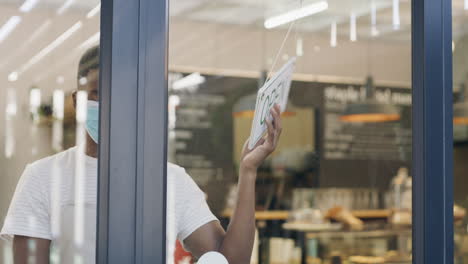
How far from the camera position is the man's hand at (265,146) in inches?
79.9

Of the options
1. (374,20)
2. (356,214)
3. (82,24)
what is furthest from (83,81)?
(356,214)

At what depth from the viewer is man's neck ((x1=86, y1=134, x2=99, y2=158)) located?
1.58 meters

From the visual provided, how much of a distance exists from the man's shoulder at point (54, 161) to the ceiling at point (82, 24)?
8.4 inches

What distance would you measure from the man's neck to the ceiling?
0.23 meters

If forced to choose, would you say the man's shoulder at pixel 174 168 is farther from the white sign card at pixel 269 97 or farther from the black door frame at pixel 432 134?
the black door frame at pixel 432 134

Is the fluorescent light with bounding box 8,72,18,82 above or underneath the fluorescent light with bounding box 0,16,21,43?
underneath

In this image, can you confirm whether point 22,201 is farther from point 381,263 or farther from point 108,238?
point 381,263

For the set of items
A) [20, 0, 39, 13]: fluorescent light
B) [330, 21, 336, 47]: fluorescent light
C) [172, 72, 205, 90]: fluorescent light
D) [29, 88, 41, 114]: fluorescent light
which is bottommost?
[29, 88, 41, 114]: fluorescent light

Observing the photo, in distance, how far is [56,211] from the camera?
177 centimetres

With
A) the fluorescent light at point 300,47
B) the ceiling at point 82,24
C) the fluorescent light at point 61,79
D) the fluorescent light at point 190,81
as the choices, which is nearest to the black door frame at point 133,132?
the ceiling at point 82,24

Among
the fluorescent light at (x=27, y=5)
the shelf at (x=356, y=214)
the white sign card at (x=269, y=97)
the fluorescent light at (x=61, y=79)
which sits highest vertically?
the fluorescent light at (x=27, y=5)

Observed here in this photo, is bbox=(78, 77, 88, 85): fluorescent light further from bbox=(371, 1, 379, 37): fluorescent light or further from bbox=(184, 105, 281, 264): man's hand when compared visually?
bbox=(371, 1, 379, 37): fluorescent light

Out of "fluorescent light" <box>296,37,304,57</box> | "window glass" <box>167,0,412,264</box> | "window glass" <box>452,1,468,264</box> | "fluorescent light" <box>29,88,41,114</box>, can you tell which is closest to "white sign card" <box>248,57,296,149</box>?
"window glass" <box>452,1,468,264</box>

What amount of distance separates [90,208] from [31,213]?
11.2 inches
